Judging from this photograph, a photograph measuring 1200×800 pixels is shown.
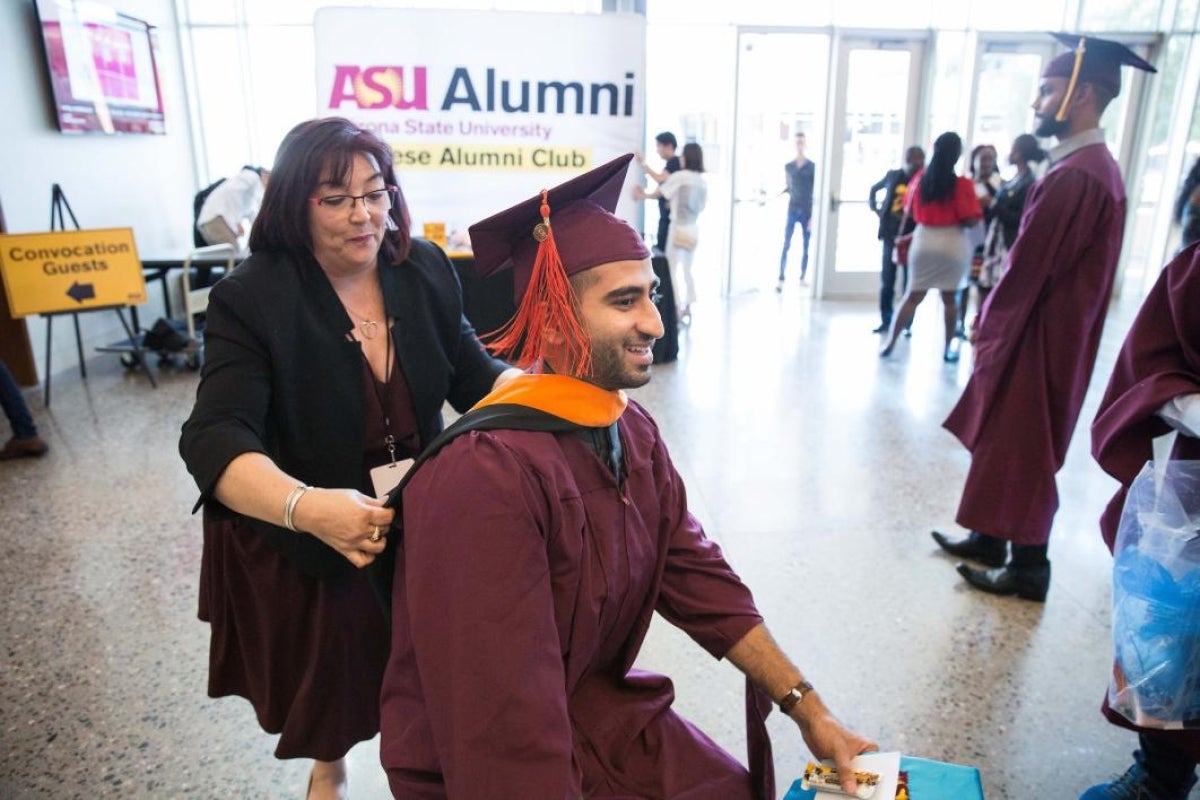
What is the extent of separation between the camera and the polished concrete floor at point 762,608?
78.5 inches

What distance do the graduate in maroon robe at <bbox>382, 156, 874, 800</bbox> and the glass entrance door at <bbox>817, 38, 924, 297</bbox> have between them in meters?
7.10

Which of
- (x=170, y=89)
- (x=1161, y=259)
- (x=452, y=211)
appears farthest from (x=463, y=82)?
(x=1161, y=259)

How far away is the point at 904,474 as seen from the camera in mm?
3746

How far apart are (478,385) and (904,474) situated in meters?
2.69

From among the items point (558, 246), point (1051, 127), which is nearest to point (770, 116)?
point (1051, 127)

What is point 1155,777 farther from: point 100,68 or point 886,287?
point 100,68

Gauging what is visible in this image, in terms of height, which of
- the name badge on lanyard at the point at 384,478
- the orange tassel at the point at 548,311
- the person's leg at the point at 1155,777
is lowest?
the person's leg at the point at 1155,777

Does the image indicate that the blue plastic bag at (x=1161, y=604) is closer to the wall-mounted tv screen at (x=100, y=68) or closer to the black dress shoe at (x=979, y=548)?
the black dress shoe at (x=979, y=548)

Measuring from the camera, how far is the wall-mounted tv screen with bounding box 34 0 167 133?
5.55 meters

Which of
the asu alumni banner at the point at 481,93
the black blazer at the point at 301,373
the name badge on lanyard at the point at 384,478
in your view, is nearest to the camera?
the black blazer at the point at 301,373

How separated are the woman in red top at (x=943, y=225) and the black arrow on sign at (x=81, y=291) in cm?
538

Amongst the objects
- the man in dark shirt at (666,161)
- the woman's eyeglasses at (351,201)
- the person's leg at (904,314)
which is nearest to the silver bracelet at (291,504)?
the woman's eyeglasses at (351,201)

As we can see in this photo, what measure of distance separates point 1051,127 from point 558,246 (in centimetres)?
203

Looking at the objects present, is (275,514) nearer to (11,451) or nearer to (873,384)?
(11,451)
